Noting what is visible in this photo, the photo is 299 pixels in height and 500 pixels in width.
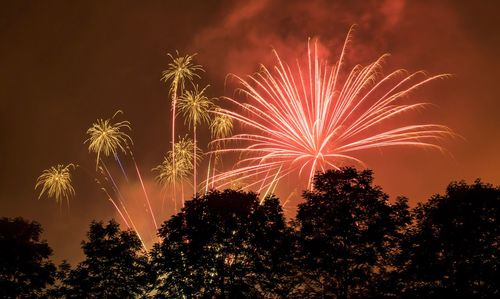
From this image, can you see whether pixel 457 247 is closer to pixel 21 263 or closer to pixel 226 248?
pixel 226 248

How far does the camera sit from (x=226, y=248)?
144 ft

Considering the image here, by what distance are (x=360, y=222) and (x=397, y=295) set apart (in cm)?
583

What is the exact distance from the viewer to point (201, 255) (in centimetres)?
4403

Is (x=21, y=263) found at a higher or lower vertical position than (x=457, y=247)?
higher

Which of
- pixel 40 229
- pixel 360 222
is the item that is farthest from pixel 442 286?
pixel 40 229

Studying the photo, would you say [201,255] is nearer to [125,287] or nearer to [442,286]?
[125,287]

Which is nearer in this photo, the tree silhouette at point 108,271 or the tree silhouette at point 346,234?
the tree silhouette at point 346,234

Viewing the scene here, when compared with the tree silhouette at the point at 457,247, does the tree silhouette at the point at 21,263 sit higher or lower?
higher

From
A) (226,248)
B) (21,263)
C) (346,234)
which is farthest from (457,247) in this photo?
(21,263)

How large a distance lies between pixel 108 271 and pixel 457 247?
28894 mm

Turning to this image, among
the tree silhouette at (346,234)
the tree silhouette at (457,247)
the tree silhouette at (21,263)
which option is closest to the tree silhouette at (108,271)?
the tree silhouette at (21,263)

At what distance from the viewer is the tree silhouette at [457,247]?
130ft

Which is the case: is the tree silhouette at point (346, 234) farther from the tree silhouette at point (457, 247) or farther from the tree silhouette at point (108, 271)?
the tree silhouette at point (108, 271)

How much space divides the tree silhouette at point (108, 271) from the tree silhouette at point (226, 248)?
13.7 feet
